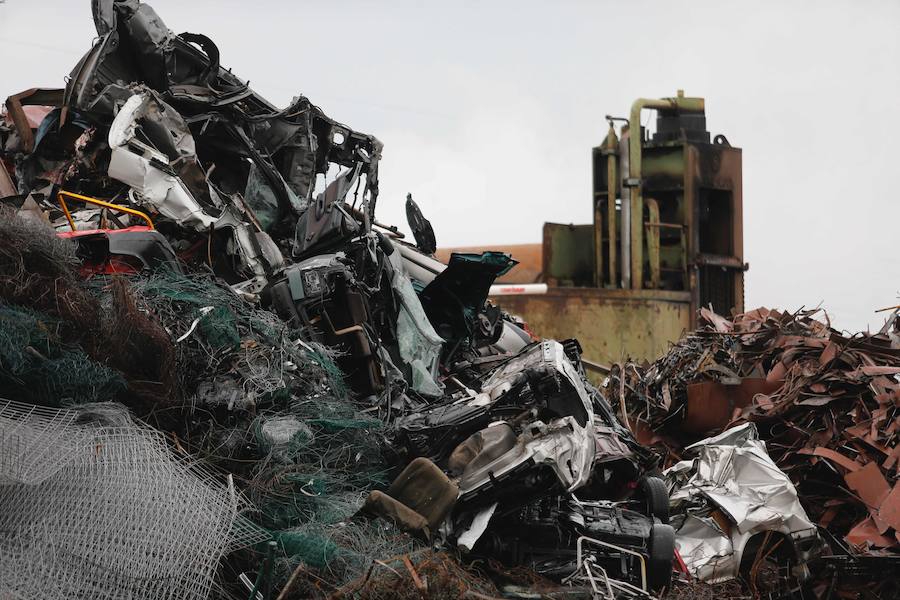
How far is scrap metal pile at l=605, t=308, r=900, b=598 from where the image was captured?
5.54 m

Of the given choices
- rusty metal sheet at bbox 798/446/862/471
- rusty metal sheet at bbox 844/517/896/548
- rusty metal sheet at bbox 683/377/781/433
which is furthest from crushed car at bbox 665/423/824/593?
rusty metal sheet at bbox 683/377/781/433

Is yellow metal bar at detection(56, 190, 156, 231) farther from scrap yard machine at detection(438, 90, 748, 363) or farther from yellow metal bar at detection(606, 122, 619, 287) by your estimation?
yellow metal bar at detection(606, 122, 619, 287)

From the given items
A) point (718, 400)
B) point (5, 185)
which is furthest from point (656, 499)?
point (5, 185)

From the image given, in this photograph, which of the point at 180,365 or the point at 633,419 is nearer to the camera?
the point at 180,365

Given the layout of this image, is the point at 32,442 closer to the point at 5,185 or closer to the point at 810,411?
the point at 5,185

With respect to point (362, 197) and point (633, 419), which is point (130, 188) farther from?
point (633, 419)

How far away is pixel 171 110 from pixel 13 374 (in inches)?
114

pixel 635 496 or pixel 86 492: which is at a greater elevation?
pixel 86 492

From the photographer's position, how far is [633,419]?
7.48 metres

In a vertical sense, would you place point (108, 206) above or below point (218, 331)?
above

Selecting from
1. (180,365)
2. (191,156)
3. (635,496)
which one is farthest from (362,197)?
(635,496)

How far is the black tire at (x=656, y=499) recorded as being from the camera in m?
5.04

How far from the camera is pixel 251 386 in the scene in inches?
196

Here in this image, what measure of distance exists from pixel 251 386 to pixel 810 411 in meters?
3.72
